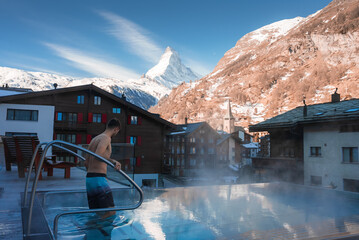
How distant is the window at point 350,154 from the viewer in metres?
17.2

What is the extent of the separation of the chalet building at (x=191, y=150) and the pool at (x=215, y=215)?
4024 cm

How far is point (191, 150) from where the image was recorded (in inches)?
1922

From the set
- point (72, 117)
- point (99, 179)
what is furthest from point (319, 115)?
point (72, 117)

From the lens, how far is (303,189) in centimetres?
879

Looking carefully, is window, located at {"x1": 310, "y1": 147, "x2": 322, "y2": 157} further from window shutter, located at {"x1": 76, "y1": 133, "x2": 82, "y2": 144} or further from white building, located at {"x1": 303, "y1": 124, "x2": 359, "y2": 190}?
window shutter, located at {"x1": 76, "y1": 133, "x2": 82, "y2": 144}

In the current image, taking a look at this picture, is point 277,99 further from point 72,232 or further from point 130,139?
point 72,232

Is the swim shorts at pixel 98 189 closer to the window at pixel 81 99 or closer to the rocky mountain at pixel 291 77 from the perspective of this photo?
the window at pixel 81 99

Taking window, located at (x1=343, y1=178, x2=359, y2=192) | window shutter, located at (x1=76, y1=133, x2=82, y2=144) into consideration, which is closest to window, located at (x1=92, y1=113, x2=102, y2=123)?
window shutter, located at (x1=76, y1=133, x2=82, y2=144)

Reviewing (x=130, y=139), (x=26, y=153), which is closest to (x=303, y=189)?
(x=26, y=153)

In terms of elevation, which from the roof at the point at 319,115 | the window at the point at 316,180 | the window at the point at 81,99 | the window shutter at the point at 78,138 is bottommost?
the window at the point at 316,180

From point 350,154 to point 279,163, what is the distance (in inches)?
202

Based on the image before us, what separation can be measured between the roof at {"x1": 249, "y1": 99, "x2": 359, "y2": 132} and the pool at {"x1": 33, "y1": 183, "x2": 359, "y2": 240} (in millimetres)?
10587

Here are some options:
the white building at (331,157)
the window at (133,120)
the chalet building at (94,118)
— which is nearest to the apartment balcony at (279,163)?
the white building at (331,157)

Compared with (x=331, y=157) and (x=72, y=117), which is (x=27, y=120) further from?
(x=331, y=157)
